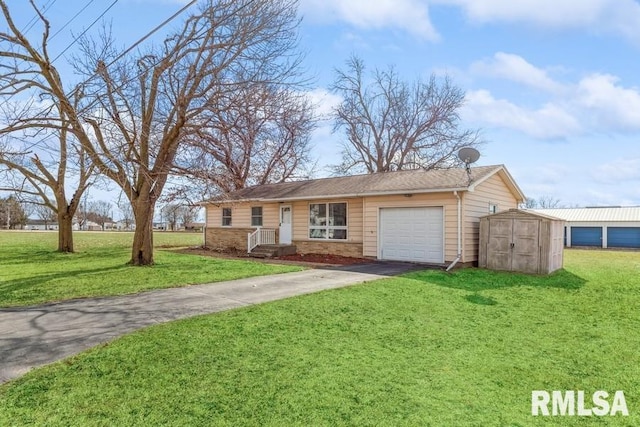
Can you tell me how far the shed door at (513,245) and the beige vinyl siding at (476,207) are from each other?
690mm

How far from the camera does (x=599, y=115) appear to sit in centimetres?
1928

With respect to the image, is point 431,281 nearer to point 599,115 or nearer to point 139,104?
point 139,104

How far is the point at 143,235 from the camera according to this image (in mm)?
12836

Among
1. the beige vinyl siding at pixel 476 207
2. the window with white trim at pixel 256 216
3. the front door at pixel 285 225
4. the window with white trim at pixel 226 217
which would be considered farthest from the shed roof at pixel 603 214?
the window with white trim at pixel 226 217

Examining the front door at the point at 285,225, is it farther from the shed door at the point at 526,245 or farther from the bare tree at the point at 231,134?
the shed door at the point at 526,245

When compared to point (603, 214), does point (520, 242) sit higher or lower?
lower

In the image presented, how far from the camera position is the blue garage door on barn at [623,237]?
2788 centimetres

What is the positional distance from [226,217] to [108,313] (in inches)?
572

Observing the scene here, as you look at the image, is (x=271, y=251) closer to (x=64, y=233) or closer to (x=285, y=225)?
(x=285, y=225)

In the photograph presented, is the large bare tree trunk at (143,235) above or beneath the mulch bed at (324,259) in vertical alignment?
above

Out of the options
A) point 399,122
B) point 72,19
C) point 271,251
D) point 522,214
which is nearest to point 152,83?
point 72,19

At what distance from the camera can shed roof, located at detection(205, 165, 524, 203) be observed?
12.4 meters

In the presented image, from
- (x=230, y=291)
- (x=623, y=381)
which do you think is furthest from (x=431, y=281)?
(x=623, y=381)

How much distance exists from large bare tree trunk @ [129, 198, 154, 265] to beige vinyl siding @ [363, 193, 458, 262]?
7.43 metres
